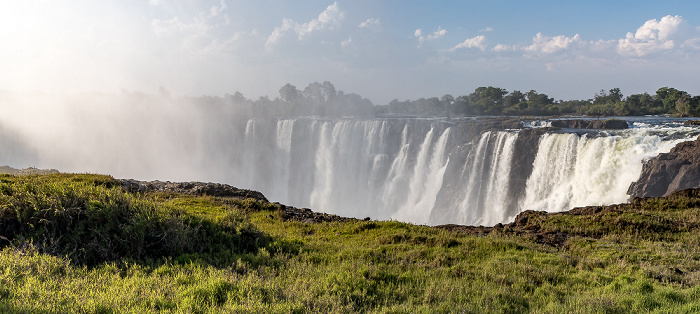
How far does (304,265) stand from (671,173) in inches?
846

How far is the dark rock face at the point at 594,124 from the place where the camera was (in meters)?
33.5

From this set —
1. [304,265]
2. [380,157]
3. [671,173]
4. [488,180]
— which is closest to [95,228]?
[304,265]

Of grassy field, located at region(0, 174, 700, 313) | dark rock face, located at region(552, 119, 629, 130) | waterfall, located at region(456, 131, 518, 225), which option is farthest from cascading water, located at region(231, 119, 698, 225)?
grassy field, located at region(0, 174, 700, 313)

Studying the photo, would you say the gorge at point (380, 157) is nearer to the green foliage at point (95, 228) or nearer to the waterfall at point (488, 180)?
the waterfall at point (488, 180)

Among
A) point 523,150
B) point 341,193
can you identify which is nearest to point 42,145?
point 341,193

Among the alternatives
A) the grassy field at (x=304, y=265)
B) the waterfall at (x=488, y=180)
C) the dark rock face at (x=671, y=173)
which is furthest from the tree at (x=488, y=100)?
A: the grassy field at (x=304, y=265)

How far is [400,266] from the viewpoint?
7980 mm

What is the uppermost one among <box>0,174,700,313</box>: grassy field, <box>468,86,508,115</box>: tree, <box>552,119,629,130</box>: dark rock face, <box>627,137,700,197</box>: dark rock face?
<box>468,86,508,115</box>: tree

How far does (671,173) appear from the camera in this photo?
20031 millimetres

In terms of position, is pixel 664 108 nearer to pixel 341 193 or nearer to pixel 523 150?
pixel 523 150

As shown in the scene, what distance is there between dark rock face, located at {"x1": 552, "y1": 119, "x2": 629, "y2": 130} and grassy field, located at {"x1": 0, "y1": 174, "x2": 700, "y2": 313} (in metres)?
24.8

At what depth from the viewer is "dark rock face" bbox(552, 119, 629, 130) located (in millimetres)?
33531

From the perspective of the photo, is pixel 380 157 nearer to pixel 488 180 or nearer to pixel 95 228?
pixel 488 180

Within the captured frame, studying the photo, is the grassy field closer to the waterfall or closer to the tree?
the waterfall
